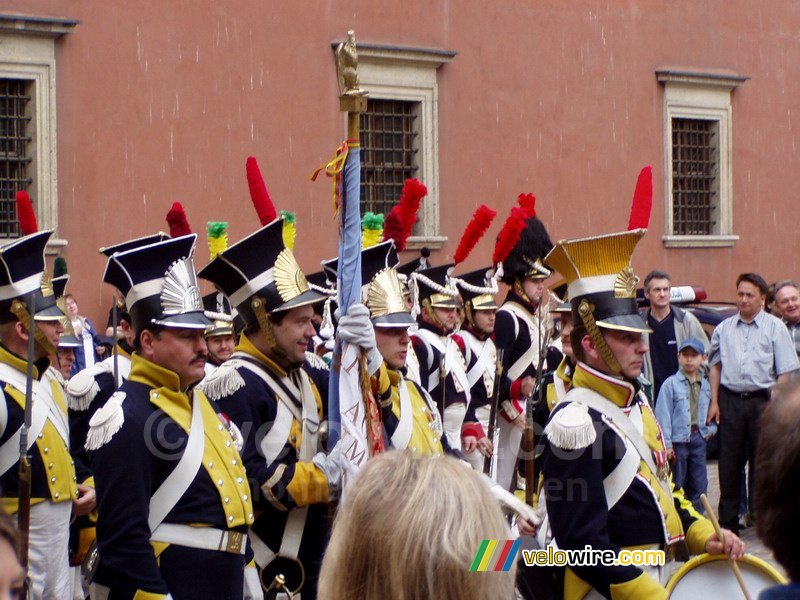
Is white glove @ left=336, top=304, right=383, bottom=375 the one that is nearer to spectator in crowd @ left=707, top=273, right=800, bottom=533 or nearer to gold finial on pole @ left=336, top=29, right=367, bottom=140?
gold finial on pole @ left=336, top=29, right=367, bottom=140

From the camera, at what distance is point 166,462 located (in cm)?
439

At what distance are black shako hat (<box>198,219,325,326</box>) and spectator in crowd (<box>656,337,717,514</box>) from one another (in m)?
5.62

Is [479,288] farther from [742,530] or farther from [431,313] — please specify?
[742,530]

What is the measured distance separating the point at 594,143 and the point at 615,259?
14.2 meters

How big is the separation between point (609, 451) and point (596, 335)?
47 cm

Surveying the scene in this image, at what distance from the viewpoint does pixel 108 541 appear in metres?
4.16

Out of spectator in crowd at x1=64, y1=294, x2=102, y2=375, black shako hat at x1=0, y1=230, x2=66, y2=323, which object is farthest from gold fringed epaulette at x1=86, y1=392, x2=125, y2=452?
spectator in crowd at x1=64, y1=294, x2=102, y2=375

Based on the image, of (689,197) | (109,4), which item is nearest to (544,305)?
(109,4)

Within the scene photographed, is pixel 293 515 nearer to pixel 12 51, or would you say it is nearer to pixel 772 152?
pixel 12 51

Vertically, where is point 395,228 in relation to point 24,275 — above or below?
above

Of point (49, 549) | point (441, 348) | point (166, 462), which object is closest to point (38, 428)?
point (49, 549)

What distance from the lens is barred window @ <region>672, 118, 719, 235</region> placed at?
2062 cm

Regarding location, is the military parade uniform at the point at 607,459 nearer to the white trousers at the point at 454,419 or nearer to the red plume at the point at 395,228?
the red plume at the point at 395,228

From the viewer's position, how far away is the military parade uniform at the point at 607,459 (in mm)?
4438
